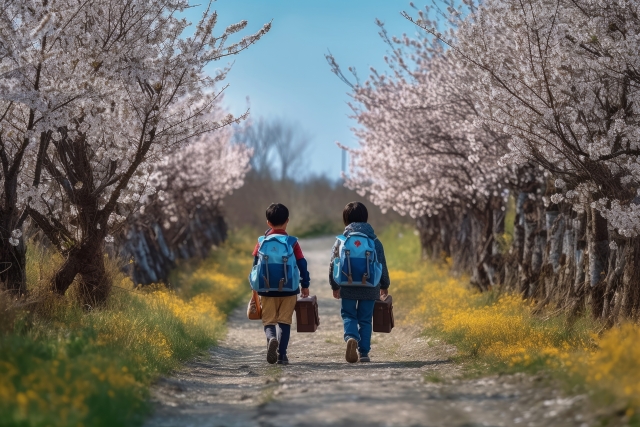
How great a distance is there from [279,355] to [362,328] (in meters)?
1.23

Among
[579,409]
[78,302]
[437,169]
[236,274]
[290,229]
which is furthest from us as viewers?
[290,229]

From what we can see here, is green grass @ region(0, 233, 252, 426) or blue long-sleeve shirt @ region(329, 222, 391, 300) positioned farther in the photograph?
blue long-sleeve shirt @ region(329, 222, 391, 300)

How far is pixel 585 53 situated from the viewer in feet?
32.9

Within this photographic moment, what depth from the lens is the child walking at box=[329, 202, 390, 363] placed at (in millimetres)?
10242

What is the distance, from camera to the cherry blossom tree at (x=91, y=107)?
953cm

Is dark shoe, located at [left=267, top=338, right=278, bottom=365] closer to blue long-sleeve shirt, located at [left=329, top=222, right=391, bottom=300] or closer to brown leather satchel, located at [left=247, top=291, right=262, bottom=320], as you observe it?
brown leather satchel, located at [left=247, top=291, right=262, bottom=320]

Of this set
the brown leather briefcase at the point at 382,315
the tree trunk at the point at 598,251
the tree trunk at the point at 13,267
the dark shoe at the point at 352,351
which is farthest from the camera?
the tree trunk at the point at 598,251

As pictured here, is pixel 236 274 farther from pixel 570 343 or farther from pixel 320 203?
pixel 320 203

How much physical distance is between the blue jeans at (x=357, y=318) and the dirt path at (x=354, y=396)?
44cm

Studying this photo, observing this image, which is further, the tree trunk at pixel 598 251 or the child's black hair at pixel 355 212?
the tree trunk at pixel 598 251

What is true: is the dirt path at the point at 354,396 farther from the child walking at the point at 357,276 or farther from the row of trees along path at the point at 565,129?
the row of trees along path at the point at 565,129

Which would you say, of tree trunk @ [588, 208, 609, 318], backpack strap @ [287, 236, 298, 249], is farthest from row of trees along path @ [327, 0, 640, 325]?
backpack strap @ [287, 236, 298, 249]

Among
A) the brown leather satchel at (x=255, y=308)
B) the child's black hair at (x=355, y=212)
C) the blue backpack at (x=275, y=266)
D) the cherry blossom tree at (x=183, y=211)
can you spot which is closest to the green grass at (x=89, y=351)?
the brown leather satchel at (x=255, y=308)

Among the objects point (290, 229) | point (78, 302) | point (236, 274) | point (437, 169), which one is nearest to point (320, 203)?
point (290, 229)
